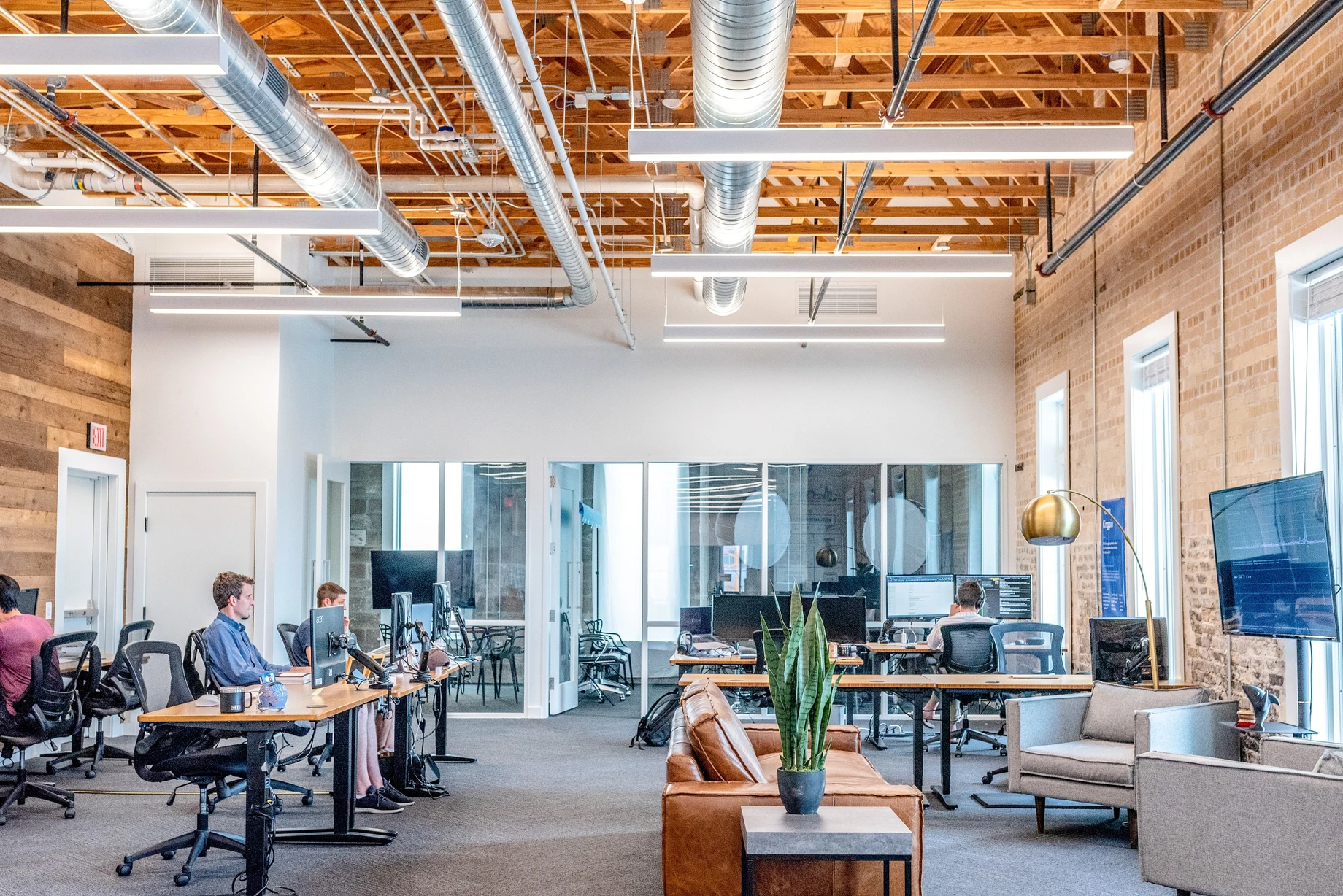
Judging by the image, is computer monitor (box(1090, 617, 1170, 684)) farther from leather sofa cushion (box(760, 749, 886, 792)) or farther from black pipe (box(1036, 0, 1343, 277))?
black pipe (box(1036, 0, 1343, 277))

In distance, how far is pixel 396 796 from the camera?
7.05 meters

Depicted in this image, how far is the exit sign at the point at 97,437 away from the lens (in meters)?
9.77

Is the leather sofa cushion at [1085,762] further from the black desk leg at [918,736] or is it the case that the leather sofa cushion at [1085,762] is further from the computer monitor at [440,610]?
the computer monitor at [440,610]

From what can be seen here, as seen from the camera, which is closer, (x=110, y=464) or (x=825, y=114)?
(x=825, y=114)

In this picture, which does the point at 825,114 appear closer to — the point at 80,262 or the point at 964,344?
the point at 964,344

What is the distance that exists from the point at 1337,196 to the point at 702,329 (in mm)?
5326

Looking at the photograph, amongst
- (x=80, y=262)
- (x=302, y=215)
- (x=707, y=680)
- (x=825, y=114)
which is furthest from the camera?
(x=80, y=262)

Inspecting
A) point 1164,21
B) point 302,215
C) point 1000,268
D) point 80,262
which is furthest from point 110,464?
point 1164,21

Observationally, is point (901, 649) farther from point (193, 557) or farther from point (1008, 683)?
point (193, 557)

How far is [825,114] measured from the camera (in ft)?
26.3

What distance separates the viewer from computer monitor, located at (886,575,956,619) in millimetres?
10445

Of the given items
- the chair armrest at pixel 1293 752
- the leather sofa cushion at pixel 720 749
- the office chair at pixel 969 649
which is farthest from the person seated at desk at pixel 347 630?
the chair armrest at pixel 1293 752

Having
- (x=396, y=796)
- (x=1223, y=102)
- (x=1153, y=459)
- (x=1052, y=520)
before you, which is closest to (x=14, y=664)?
(x=396, y=796)

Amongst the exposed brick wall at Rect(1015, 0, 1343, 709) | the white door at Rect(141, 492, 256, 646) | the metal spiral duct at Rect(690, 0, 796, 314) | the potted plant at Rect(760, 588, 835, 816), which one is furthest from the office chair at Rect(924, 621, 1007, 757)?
the white door at Rect(141, 492, 256, 646)
